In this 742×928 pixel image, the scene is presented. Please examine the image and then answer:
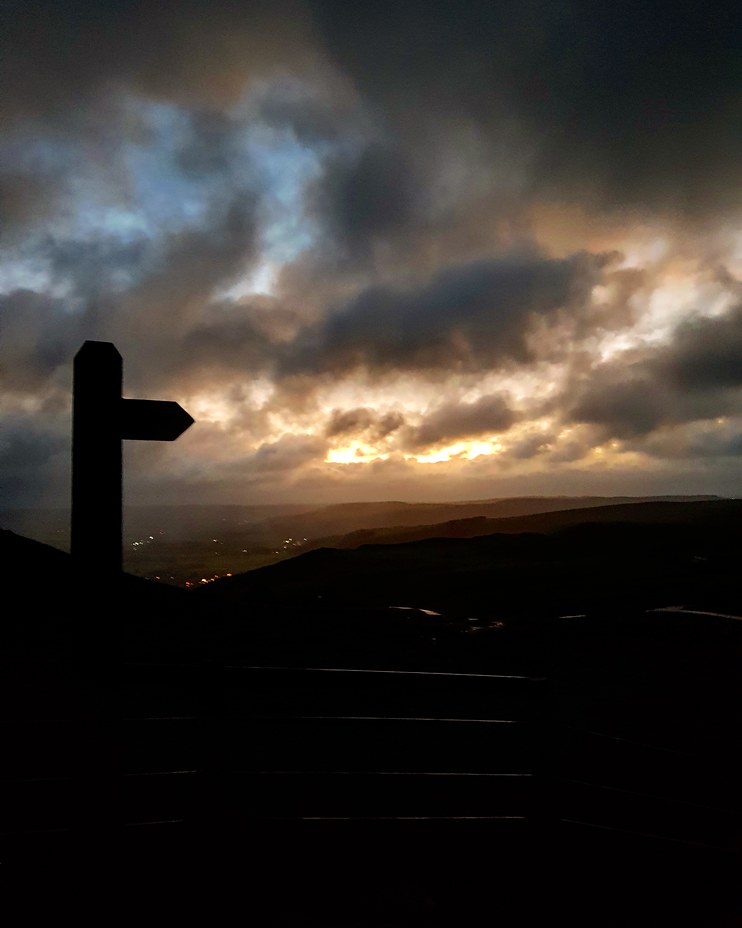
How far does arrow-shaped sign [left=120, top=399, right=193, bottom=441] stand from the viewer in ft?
12.8

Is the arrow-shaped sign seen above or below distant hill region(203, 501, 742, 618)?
above

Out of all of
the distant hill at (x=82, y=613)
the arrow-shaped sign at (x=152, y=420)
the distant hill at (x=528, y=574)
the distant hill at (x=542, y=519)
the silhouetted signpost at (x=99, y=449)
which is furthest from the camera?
the distant hill at (x=542, y=519)

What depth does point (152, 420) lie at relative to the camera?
3965 millimetres

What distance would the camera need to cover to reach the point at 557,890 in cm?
418

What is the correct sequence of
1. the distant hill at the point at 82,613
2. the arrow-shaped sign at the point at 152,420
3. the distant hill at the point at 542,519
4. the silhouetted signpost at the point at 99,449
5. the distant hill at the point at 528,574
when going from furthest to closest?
the distant hill at the point at 542,519 → the distant hill at the point at 528,574 → the arrow-shaped sign at the point at 152,420 → the silhouetted signpost at the point at 99,449 → the distant hill at the point at 82,613

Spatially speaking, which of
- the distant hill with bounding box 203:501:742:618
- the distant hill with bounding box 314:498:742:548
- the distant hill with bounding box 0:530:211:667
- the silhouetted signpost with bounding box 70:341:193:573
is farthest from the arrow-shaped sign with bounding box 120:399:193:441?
the distant hill with bounding box 314:498:742:548

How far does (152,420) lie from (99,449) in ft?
1.24

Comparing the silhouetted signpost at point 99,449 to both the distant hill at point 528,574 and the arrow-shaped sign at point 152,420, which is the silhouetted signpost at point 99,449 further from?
the distant hill at point 528,574

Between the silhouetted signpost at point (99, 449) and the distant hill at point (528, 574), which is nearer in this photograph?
the silhouetted signpost at point (99, 449)

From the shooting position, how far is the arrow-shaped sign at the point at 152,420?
3.90 m

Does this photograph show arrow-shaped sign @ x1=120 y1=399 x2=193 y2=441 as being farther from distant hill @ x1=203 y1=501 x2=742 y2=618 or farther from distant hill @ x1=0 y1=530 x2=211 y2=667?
distant hill @ x1=203 y1=501 x2=742 y2=618

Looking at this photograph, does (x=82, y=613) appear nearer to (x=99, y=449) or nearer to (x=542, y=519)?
(x=99, y=449)

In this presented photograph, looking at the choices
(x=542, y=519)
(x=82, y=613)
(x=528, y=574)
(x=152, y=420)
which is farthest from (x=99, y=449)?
(x=542, y=519)

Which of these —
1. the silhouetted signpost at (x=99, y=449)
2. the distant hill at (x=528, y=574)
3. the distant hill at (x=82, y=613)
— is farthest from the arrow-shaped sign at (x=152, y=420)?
the distant hill at (x=528, y=574)
